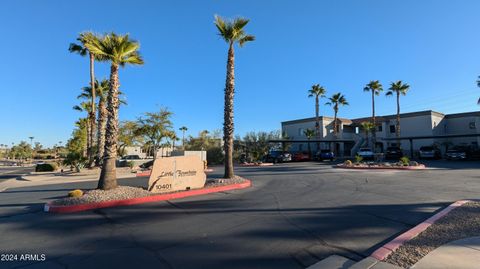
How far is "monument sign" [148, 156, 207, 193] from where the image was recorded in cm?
1079

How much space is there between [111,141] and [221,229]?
6.49 m

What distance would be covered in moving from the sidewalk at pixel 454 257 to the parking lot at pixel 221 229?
853 mm

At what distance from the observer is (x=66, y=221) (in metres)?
7.36

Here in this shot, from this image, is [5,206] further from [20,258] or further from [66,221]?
[20,258]

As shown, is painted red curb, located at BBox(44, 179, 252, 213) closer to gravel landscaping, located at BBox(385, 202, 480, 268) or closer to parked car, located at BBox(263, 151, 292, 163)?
gravel landscaping, located at BBox(385, 202, 480, 268)

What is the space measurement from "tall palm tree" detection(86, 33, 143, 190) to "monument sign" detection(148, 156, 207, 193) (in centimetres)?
153

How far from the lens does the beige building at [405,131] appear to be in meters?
38.8

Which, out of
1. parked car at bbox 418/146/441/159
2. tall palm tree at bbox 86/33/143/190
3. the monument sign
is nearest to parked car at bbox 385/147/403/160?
parked car at bbox 418/146/441/159

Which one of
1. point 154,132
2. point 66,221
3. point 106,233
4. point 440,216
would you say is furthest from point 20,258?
point 154,132

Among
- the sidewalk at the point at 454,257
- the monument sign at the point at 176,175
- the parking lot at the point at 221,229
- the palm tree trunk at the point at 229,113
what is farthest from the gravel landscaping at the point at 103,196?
the sidewalk at the point at 454,257

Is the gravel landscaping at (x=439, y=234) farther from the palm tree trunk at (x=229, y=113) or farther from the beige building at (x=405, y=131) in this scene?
the beige building at (x=405, y=131)

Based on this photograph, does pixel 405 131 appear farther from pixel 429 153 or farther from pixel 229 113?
pixel 229 113

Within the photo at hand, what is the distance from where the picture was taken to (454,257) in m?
4.34

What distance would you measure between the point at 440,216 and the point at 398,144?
38540mm
